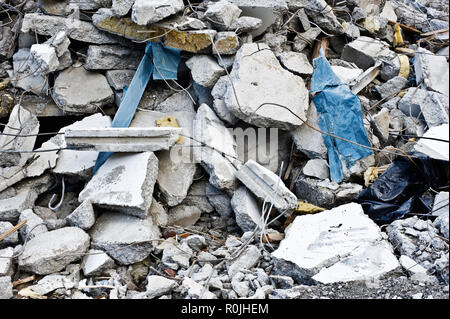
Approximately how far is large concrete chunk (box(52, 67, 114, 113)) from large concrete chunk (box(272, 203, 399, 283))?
2.49 m

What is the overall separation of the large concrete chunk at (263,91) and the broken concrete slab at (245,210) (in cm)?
71

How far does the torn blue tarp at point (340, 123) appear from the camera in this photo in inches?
192

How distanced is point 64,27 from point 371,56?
Result: 11.2 ft

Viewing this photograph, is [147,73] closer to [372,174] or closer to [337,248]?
[372,174]

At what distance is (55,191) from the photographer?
16.3ft

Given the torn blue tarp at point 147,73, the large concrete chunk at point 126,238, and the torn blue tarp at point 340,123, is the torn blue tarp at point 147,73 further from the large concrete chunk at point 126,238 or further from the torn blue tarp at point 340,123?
the torn blue tarp at point 340,123

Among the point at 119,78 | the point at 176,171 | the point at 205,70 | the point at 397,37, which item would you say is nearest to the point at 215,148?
the point at 176,171

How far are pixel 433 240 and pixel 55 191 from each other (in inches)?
138

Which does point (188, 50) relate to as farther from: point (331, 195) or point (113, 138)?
point (331, 195)

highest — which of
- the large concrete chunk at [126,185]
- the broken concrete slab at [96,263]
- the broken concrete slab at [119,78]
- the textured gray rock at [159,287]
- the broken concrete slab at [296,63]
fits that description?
the broken concrete slab at [296,63]

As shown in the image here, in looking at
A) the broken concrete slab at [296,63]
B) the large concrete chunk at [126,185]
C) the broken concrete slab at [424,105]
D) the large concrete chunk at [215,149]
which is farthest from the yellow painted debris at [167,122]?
the broken concrete slab at [424,105]

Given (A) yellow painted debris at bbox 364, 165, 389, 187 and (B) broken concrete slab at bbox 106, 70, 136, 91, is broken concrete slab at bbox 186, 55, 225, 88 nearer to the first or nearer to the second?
(B) broken concrete slab at bbox 106, 70, 136, 91

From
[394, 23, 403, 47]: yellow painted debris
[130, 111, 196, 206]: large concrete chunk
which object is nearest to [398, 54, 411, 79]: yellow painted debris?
[394, 23, 403, 47]: yellow painted debris

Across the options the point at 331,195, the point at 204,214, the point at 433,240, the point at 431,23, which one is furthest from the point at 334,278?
the point at 431,23
